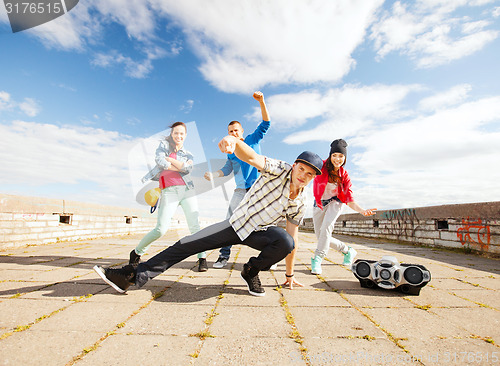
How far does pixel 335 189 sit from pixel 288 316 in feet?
7.18

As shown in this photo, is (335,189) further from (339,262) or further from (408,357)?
(408,357)

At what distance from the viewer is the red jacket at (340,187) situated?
3.77 metres

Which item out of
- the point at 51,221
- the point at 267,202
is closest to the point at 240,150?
the point at 267,202

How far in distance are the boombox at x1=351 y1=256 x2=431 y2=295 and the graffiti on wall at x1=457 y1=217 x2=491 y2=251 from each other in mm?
4715

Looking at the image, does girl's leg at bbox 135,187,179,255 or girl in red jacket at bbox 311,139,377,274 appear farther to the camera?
girl in red jacket at bbox 311,139,377,274

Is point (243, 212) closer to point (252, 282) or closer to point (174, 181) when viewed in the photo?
point (252, 282)

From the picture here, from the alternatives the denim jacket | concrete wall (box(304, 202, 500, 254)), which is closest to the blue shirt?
the denim jacket

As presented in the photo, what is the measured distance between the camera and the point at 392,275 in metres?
2.73

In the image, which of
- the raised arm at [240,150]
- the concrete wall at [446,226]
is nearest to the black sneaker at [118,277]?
the raised arm at [240,150]

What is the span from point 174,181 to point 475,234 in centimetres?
685

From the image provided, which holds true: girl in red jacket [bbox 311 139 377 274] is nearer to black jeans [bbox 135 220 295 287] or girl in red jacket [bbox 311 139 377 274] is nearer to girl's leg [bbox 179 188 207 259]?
black jeans [bbox 135 220 295 287]

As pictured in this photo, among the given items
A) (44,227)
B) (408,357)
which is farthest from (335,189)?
(44,227)

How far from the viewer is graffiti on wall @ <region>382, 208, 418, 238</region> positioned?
8.73 meters

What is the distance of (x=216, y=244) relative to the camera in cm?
257
